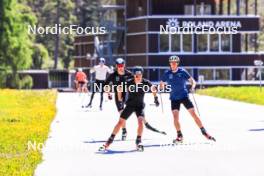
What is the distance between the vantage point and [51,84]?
84.9m

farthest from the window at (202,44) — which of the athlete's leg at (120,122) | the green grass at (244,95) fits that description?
the athlete's leg at (120,122)

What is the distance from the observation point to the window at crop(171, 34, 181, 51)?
72125 mm

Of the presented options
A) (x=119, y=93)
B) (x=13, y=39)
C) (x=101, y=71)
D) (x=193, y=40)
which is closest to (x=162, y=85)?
(x=119, y=93)

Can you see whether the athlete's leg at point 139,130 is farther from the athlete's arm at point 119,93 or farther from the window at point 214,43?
the window at point 214,43

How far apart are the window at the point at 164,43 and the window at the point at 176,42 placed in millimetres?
425

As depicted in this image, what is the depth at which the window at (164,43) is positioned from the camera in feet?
236

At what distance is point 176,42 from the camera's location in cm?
7250

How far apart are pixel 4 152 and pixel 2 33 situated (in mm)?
52943

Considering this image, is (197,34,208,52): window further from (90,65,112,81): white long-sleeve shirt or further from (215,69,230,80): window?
(90,65,112,81): white long-sleeve shirt

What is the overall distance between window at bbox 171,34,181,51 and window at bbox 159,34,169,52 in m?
0.43

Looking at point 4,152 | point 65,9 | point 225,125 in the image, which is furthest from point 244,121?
point 65,9

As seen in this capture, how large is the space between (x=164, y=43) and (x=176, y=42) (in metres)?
1.09

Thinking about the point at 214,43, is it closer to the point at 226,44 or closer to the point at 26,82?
the point at 226,44

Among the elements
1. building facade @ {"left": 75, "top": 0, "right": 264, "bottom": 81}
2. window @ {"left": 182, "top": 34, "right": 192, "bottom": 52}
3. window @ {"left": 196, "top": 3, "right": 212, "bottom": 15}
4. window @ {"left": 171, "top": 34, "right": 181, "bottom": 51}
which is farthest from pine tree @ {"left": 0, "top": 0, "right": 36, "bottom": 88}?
window @ {"left": 196, "top": 3, "right": 212, "bottom": 15}
